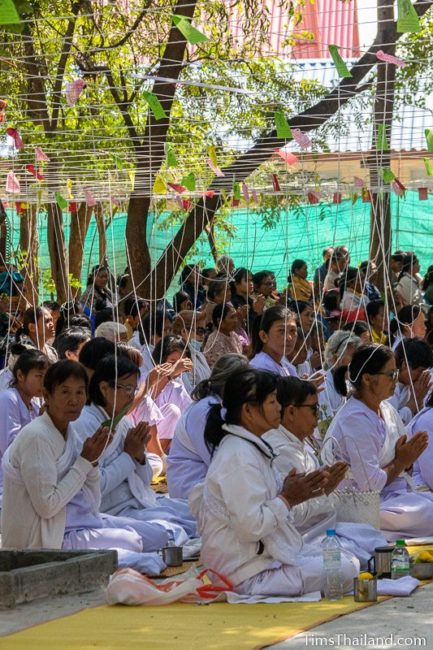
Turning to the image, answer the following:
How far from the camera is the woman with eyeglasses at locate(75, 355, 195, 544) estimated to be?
21.9ft

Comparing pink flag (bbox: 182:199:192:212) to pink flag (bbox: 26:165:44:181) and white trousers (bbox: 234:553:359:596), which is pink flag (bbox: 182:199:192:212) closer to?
pink flag (bbox: 26:165:44:181)

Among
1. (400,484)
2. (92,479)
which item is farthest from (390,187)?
(92,479)

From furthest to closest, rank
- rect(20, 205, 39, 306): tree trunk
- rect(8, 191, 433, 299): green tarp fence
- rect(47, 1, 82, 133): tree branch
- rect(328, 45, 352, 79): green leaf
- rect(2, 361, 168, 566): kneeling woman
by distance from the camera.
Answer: rect(8, 191, 433, 299): green tarp fence
rect(47, 1, 82, 133): tree branch
rect(20, 205, 39, 306): tree trunk
rect(328, 45, 352, 79): green leaf
rect(2, 361, 168, 566): kneeling woman

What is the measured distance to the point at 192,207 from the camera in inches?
548

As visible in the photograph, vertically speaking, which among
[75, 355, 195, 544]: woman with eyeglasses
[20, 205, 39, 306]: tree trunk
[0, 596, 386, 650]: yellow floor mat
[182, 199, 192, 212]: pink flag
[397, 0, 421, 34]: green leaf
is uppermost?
[397, 0, 421, 34]: green leaf

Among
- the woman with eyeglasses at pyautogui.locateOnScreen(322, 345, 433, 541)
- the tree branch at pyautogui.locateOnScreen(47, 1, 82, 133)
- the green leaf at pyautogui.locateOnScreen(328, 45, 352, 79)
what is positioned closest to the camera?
the green leaf at pyautogui.locateOnScreen(328, 45, 352, 79)

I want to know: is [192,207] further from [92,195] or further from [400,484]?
[400,484]

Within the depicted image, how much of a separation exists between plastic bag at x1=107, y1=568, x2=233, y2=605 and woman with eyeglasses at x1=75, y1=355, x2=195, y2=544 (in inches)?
48.0

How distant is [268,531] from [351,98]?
5.92m

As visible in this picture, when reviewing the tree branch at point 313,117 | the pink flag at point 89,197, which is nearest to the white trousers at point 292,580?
the tree branch at point 313,117

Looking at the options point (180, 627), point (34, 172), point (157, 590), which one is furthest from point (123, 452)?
point (34, 172)

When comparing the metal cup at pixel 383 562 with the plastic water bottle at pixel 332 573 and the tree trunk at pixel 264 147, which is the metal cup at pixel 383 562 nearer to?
the plastic water bottle at pixel 332 573

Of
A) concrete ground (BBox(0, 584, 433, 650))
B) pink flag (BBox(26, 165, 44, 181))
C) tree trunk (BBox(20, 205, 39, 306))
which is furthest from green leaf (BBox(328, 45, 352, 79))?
pink flag (BBox(26, 165, 44, 181))

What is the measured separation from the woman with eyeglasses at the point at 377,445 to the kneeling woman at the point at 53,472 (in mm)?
1484
